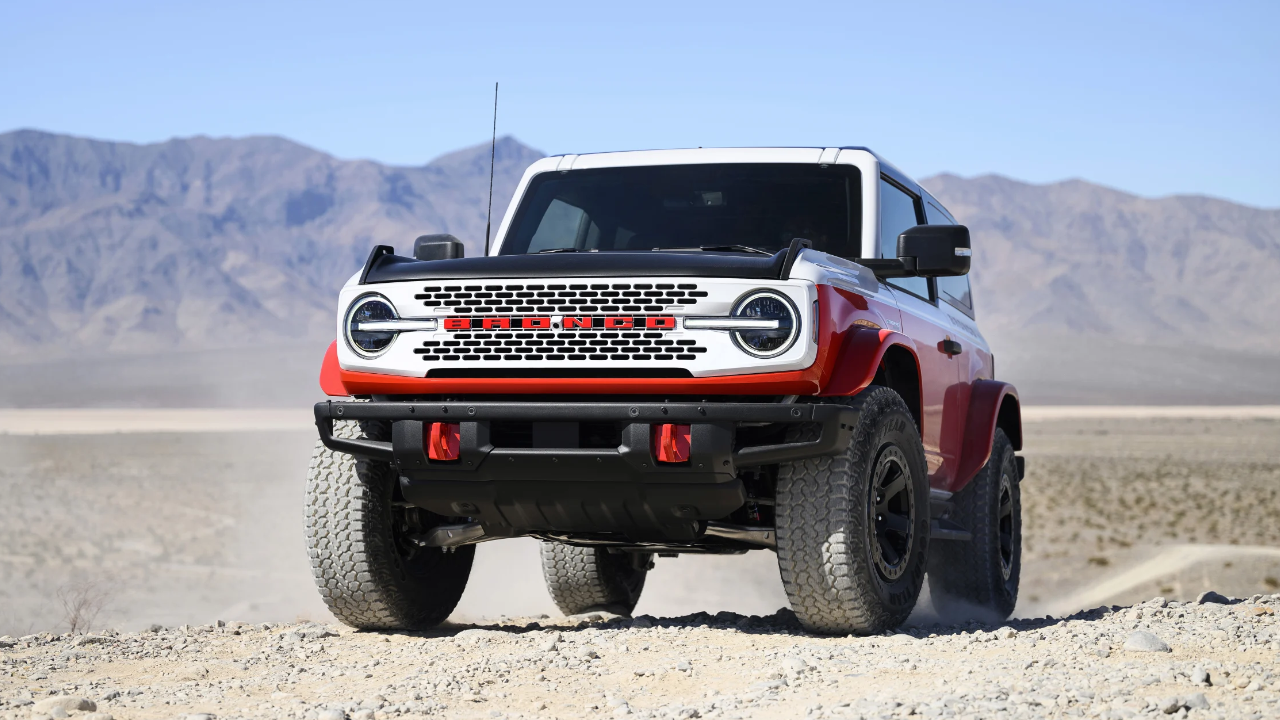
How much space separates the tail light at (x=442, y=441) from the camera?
5.96 m

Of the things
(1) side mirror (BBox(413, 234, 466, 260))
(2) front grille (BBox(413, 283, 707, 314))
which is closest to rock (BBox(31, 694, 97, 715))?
(2) front grille (BBox(413, 283, 707, 314))

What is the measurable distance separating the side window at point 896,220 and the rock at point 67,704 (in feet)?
13.3

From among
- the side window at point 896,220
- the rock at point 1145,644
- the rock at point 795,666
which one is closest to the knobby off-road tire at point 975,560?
the side window at point 896,220

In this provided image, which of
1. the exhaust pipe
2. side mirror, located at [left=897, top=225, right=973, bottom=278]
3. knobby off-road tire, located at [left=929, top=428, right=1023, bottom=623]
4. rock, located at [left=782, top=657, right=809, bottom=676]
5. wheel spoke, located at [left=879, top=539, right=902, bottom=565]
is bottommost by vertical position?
knobby off-road tire, located at [left=929, top=428, right=1023, bottom=623]

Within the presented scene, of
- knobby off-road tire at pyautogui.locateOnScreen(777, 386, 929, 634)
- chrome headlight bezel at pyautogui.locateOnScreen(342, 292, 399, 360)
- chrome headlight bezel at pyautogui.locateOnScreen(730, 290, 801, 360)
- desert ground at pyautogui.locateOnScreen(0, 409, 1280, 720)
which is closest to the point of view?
desert ground at pyautogui.locateOnScreen(0, 409, 1280, 720)

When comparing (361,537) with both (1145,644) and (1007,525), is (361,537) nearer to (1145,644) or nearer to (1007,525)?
(1145,644)

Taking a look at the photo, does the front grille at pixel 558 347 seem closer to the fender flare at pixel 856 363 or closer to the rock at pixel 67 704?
the fender flare at pixel 856 363

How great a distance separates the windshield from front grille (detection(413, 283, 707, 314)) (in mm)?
1306

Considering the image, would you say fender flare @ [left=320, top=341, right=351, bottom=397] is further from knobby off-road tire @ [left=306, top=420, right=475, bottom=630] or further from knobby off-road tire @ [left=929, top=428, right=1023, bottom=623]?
knobby off-road tire @ [left=929, top=428, right=1023, bottom=623]

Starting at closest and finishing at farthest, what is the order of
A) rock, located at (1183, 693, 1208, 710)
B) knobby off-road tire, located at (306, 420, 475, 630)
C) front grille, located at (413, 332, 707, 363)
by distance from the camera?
rock, located at (1183, 693, 1208, 710) < front grille, located at (413, 332, 707, 363) < knobby off-road tire, located at (306, 420, 475, 630)

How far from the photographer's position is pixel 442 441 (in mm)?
5961

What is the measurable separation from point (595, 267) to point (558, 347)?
1.16 feet

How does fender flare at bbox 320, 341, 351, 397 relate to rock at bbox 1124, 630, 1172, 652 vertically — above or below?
above

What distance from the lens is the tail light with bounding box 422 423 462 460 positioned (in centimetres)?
596
